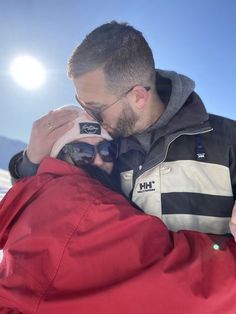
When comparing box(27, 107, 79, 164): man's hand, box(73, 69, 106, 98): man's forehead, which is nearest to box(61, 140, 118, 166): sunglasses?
box(27, 107, 79, 164): man's hand

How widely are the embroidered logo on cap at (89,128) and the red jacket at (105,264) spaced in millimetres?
502

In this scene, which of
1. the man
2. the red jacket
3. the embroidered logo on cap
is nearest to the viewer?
the red jacket

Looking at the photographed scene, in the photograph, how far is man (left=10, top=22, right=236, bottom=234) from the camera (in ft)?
6.64

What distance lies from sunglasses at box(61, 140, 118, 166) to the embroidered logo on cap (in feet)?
0.22

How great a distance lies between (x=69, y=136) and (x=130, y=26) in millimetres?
823

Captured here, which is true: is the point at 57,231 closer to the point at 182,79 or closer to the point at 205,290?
the point at 205,290

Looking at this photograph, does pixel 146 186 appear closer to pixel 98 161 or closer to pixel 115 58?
pixel 98 161

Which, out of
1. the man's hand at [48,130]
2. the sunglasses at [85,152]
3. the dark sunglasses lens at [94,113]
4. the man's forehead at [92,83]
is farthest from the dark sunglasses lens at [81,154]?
the man's forehead at [92,83]

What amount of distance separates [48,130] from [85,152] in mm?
277

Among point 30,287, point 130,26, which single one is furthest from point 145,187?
point 130,26

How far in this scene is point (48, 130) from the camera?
221cm

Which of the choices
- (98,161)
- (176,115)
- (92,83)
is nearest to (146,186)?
(98,161)

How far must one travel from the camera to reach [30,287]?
4.92ft

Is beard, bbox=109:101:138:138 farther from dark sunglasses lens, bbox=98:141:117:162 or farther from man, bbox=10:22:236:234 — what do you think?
dark sunglasses lens, bbox=98:141:117:162
